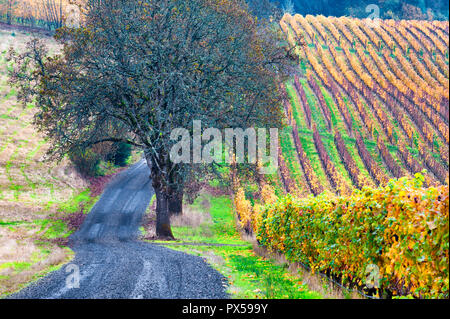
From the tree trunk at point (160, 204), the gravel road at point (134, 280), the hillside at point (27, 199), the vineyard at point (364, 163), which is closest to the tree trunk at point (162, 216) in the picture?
the tree trunk at point (160, 204)

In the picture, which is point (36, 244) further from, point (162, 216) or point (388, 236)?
point (388, 236)

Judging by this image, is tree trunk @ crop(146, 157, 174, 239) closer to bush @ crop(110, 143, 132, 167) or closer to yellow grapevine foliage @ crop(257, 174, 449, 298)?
yellow grapevine foliage @ crop(257, 174, 449, 298)

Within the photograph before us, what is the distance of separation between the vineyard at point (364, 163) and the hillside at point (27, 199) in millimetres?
7723

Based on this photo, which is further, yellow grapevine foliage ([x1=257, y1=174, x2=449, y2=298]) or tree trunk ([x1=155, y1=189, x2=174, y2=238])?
tree trunk ([x1=155, y1=189, x2=174, y2=238])

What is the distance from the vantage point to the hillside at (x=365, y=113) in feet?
104

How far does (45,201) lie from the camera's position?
1139 inches

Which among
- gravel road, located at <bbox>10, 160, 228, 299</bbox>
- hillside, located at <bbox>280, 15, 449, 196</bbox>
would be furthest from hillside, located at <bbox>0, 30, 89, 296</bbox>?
hillside, located at <bbox>280, 15, 449, 196</bbox>

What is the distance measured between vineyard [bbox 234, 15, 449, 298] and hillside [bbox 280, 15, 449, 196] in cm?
14

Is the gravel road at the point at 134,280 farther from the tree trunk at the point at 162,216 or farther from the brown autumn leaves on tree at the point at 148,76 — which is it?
the tree trunk at the point at 162,216

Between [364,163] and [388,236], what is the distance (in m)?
29.9

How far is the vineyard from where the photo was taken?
566 cm
